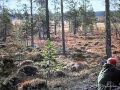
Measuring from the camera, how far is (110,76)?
25.0 feet

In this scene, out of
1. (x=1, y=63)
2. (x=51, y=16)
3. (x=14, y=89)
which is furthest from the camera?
(x=51, y=16)

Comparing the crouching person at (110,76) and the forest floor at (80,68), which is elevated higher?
the crouching person at (110,76)

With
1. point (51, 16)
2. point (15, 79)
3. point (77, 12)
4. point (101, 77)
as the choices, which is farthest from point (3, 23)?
point (101, 77)

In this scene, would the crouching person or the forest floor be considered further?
the forest floor

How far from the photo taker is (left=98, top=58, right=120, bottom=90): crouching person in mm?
7578

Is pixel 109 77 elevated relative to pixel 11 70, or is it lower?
elevated

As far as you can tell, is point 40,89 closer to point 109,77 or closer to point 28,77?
point 28,77

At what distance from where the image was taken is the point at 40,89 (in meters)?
17.6

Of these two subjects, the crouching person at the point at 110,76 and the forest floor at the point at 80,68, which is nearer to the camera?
the crouching person at the point at 110,76

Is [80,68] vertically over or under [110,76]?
under

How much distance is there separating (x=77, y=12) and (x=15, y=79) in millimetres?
57825

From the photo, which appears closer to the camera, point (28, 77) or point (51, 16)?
point (28, 77)

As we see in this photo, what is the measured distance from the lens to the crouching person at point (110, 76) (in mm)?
7578

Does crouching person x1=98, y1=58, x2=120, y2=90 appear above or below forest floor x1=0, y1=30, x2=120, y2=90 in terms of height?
above
